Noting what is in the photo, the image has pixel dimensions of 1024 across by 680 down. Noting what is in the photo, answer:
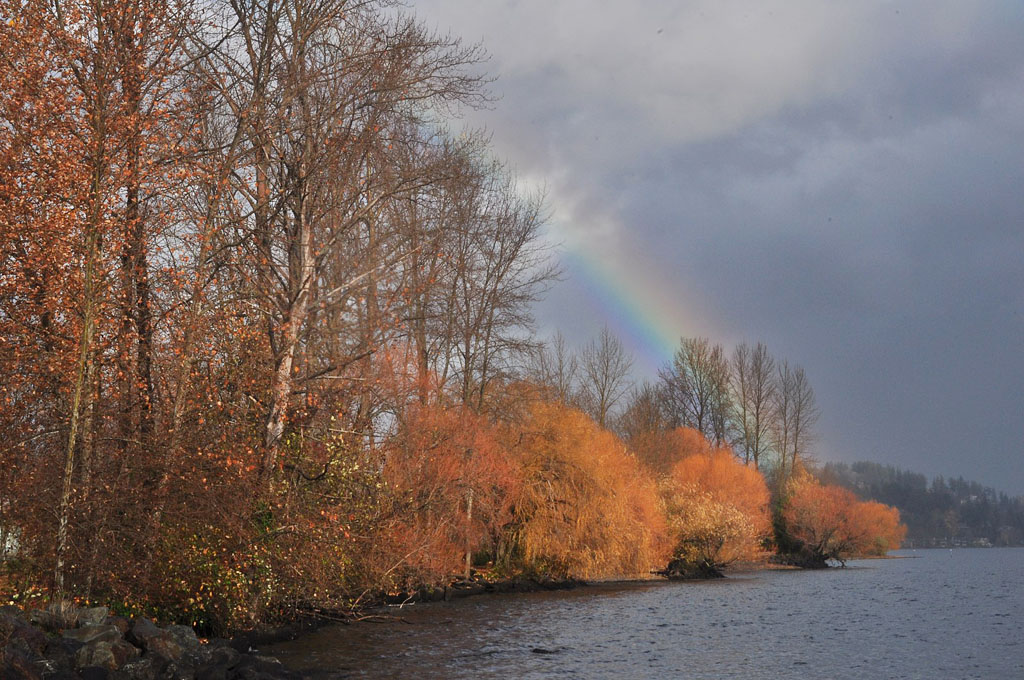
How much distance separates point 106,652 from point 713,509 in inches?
1663

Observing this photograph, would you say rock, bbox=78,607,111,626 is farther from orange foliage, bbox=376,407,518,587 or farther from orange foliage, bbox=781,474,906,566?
orange foliage, bbox=781,474,906,566

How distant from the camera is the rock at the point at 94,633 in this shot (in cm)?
1394

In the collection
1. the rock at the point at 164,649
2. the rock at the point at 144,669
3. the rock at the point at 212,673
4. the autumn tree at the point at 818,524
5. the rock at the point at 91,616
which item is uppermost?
the autumn tree at the point at 818,524

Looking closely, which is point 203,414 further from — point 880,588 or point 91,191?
point 880,588

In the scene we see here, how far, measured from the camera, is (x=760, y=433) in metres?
74.0

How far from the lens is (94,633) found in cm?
1416

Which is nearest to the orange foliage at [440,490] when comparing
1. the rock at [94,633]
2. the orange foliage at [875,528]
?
the rock at [94,633]

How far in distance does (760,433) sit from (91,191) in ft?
214

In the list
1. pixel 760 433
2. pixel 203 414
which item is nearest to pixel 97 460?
pixel 203 414

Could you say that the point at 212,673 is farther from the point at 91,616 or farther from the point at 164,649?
the point at 91,616

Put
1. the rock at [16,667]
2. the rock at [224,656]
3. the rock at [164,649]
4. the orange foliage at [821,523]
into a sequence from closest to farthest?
1. the rock at [16,667]
2. the rock at [164,649]
3. the rock at [224,656]
4. the orange foliage at [821,523]

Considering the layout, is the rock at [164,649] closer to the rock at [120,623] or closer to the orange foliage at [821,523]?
the rock at [120,623]

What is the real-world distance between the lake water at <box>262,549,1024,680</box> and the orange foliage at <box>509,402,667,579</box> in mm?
1957

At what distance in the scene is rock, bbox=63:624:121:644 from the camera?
45.7 feet
